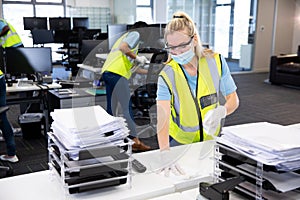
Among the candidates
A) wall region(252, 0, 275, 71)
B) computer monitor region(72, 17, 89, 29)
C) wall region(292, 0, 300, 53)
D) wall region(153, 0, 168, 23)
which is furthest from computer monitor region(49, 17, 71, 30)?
wall region(292, 0, 300, 53)

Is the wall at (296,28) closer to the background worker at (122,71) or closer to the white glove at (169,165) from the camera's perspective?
the background worker at (122,71)

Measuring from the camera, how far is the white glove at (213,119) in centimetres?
182

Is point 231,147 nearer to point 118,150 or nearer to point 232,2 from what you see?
point 118,150

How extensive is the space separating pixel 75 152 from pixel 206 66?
0.97 meters

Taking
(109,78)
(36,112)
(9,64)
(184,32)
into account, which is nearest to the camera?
(184,32)

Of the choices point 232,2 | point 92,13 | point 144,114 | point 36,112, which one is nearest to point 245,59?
point 232,2

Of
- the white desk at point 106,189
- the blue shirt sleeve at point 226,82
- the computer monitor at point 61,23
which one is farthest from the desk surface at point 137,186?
the computer monitor at point 61,23

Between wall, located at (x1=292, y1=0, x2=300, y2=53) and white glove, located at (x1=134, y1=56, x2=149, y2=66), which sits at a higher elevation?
wall, located at (x1=292, y1=0, x2=300, y2=53)

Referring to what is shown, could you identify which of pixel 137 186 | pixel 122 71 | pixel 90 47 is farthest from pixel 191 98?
pixel 90 47

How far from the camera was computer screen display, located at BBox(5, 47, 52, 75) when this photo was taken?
4289mm

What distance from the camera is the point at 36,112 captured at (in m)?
4.88

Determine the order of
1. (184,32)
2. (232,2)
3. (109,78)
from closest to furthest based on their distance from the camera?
(184,32) < (109,78) < (232,2)

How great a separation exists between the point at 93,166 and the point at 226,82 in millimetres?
1015

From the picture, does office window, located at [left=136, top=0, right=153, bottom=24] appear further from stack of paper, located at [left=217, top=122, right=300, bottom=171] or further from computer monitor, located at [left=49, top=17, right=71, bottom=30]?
stack of paper, located at [left=217, top=122, right=300, bottom=171]
